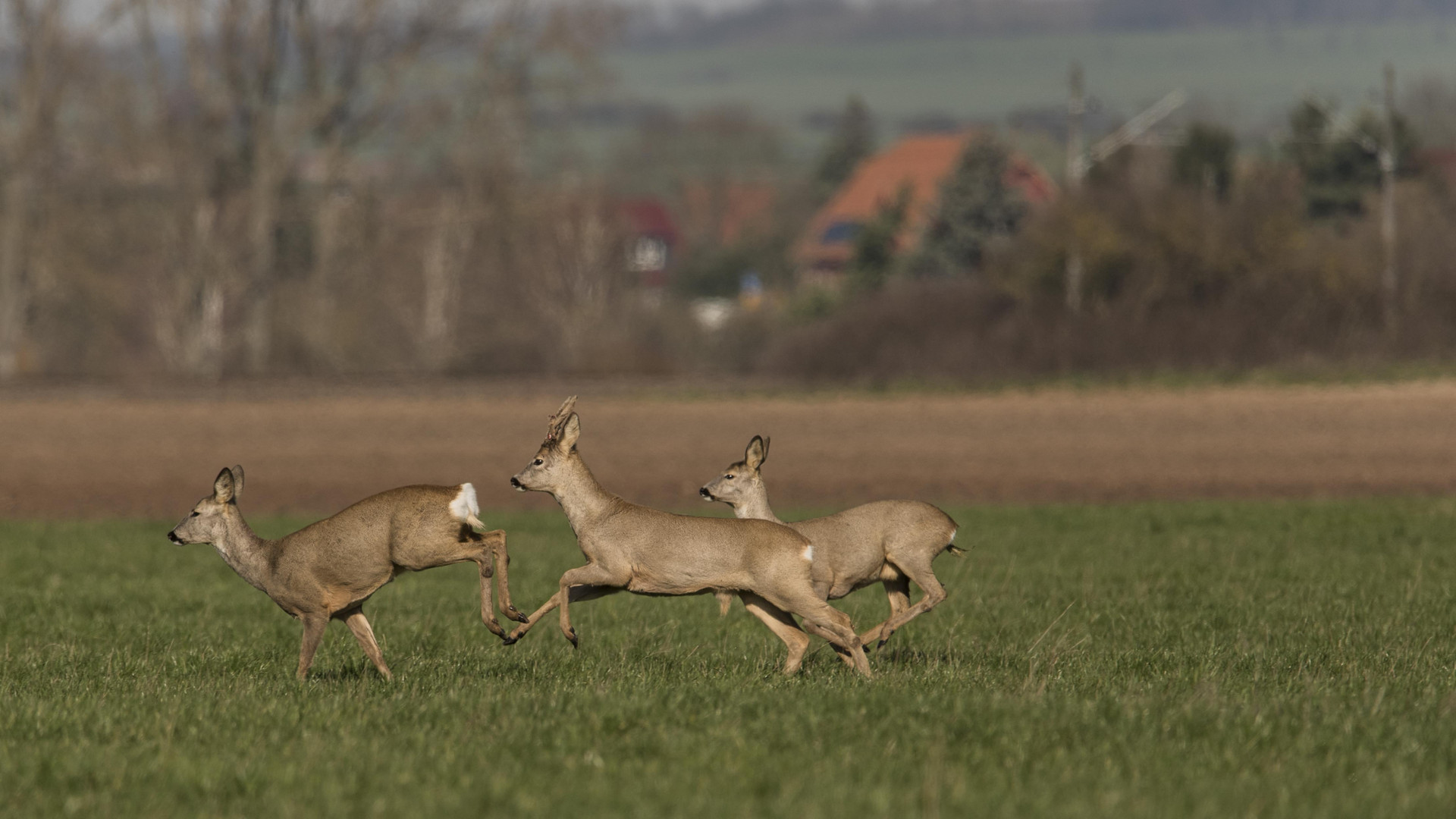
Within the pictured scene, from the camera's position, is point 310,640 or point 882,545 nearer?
point 310,640

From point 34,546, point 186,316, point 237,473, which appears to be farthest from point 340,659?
point 186,316

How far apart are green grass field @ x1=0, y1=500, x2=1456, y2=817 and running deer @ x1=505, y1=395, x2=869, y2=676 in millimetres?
349

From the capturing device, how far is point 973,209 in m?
58.9

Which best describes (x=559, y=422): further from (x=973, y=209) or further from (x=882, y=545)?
(x=973, y=209)

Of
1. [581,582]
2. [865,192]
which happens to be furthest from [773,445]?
[865,192]

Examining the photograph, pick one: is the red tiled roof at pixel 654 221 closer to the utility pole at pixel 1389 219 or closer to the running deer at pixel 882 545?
the utility pole at pixel 1389 219

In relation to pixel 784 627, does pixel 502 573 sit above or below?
above

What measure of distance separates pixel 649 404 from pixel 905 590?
26.1 m

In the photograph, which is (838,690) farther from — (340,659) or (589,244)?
(589,244)

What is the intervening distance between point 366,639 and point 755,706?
9.45ft

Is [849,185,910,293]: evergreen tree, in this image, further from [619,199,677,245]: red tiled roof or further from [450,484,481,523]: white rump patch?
[619,199,677,245]: red tiled roof

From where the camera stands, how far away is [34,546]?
19578mm

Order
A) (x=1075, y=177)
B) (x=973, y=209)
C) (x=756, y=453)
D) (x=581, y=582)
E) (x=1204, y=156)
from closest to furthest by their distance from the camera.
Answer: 1. (x=581, y=582)
2. (x=756, y=453)
3. (x=1075, y=177)
4. (x=1204, y=156)
5. (x=973, y=209)

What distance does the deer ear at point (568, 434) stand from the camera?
1063 cm
